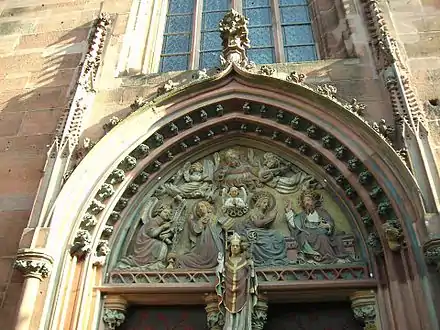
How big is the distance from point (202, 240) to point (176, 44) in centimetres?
473

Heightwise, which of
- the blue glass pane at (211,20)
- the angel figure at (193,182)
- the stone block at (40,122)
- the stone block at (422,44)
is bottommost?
the angel figure at (193,182)

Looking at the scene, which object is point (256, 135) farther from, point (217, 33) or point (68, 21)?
point (68, 21)

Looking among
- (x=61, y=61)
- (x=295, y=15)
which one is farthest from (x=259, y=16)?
(x=61, y=61)

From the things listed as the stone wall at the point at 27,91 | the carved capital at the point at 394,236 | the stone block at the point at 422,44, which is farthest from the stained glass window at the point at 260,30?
the carved capital at the point at 394,236

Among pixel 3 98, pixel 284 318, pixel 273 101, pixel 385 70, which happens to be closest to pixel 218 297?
pixel 284 318

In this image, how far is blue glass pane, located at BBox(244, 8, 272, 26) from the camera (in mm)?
10656

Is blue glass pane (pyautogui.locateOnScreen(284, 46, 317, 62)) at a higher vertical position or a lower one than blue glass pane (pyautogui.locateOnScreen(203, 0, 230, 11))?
lower

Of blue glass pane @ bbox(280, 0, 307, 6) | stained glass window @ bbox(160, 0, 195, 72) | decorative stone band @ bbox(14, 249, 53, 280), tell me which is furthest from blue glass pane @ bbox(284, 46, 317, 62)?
decorative stone band @ bbox(14, 249, 53, 280)

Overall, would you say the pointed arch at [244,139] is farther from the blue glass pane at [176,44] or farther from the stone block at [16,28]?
the stone block at [16,28]

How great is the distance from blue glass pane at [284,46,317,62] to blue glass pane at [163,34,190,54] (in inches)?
78.4

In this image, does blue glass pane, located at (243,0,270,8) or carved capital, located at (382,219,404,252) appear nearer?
carved capital, located at (382,219,404,252)

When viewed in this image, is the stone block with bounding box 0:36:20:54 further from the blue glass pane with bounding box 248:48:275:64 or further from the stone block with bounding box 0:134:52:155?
the blue glass pane with bounding box 248:48:275:64

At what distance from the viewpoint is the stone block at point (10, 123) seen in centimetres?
846

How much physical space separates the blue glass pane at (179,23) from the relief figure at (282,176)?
3997 mm
